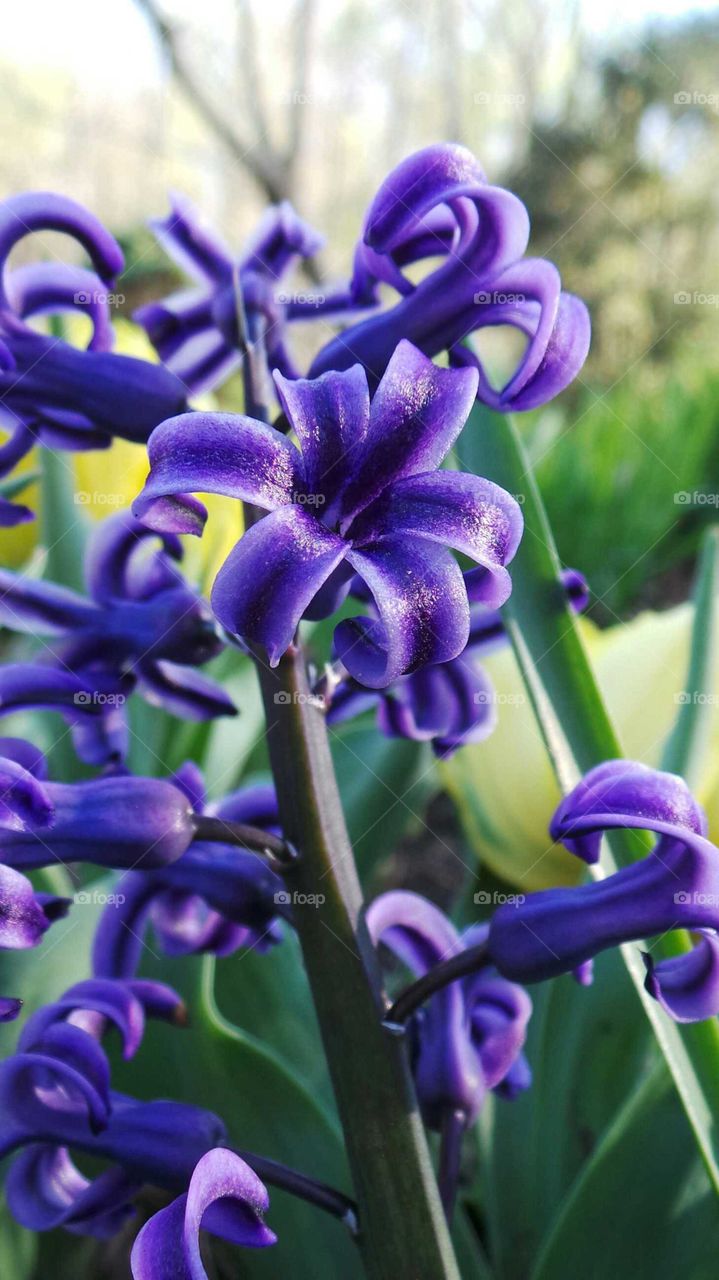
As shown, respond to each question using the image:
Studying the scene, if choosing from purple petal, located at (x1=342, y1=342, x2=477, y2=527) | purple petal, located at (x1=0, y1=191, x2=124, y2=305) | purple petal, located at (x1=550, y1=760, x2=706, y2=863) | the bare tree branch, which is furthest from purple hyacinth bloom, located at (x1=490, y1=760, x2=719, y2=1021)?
the bare tree branch

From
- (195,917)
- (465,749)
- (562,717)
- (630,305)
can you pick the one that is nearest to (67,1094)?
(195,917)

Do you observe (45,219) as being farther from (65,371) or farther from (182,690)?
(182,690)

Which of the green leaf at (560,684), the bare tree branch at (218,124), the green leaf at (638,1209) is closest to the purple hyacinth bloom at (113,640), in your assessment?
the green leaf at (560,684)

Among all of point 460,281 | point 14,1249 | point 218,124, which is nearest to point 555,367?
point 460,281

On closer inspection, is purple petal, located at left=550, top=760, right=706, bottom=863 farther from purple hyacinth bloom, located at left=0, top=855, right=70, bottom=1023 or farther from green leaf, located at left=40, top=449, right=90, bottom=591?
green leaf, located at left=40, top=449, right=90, bottom=591

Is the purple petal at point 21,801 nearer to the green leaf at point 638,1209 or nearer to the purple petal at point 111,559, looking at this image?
the purple petal at point 111,559

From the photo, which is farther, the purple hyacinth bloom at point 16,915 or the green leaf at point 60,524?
the green leaf at point 60,524

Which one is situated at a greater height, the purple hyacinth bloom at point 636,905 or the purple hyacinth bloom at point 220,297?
the purple hyacinth bloom at point 220,297
